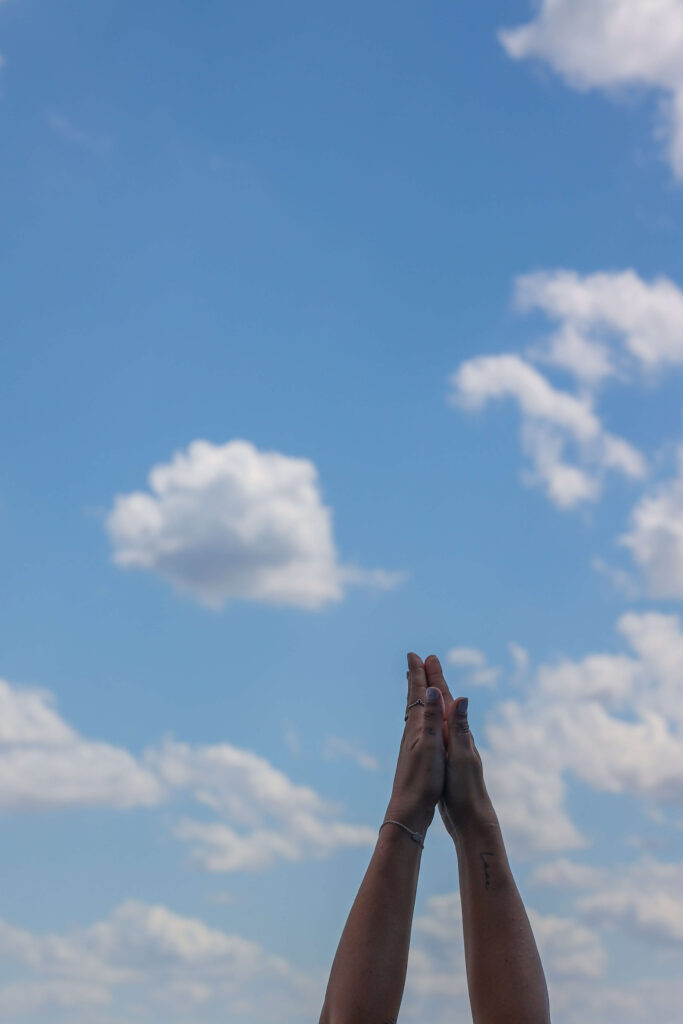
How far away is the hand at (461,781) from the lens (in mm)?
7250

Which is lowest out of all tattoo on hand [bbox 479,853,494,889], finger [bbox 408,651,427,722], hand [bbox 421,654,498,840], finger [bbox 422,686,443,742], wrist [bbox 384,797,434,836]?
tattoo on hand [bbox 479,853,494,889]

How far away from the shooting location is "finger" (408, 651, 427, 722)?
7969mm

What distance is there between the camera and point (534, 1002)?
623 cm

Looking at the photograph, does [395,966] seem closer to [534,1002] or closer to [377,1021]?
[377,1021]

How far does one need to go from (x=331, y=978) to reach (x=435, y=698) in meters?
1.95

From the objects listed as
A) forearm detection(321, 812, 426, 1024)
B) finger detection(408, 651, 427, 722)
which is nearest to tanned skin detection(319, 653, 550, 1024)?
forearm detection(321, 812, 426, 1024)

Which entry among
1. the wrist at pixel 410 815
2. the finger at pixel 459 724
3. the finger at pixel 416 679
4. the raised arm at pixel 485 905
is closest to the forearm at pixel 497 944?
the raised arm at pixel 485 905

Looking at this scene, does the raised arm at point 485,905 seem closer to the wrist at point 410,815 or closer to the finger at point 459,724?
the finger at point 459,724

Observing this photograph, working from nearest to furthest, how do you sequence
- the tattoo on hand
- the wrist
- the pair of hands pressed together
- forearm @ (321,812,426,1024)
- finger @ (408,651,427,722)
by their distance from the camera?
forearm @ (321,812,426,1024) < the tattoo on hand < the wrist < the pair of hands pressed together < finger @ (408,651,427,722)

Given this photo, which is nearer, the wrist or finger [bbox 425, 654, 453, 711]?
the wrist

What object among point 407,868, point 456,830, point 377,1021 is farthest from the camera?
point 456,830

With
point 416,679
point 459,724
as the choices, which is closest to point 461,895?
point 459,724

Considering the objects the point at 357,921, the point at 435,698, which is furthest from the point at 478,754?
the point at 357,921

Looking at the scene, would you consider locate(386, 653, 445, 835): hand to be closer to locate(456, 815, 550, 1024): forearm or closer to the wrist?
the wrist
